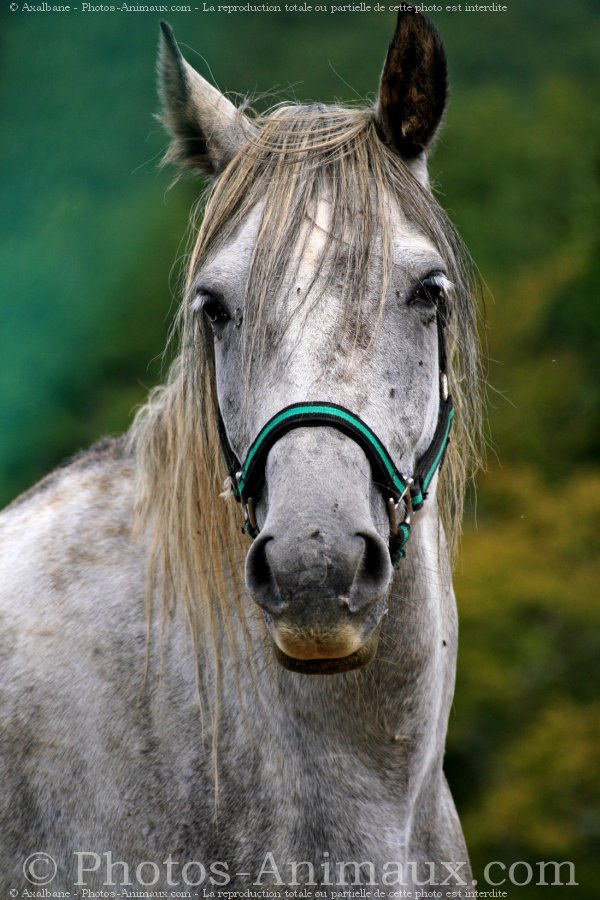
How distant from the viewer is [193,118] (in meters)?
3.23

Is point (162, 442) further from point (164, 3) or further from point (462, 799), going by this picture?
point (164, 3)

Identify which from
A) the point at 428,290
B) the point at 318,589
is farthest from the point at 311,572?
the point at 428,290

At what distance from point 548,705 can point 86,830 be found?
1156 cm

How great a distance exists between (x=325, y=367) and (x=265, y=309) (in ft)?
0.87

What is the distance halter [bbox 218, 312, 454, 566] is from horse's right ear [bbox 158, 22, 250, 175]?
0.93 metres

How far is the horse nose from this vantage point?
2248mm

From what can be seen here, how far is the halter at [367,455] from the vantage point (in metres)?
2.47

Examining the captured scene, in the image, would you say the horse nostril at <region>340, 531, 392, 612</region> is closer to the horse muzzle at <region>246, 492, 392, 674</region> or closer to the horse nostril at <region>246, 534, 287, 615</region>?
the horse muzzle at <region>246, 492, 392, 674</region>

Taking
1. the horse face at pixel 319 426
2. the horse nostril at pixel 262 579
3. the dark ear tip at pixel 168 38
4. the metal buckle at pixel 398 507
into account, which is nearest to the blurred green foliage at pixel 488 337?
the dark ear tip at pixel 168 38

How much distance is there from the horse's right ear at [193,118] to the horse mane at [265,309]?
0.11 meters

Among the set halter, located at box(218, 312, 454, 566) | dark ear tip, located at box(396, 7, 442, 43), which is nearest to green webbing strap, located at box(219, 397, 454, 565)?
halter, located at box(218, 312, 454, 566)

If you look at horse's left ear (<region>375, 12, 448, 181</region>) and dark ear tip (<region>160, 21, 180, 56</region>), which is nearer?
horse's left ear (<region>375, 12, 448, 181</region>)

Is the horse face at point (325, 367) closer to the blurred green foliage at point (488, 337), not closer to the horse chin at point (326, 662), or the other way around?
the horse chin at point (326, 662)

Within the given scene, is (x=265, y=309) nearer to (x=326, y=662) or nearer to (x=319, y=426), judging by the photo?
(x=319, y=426)
